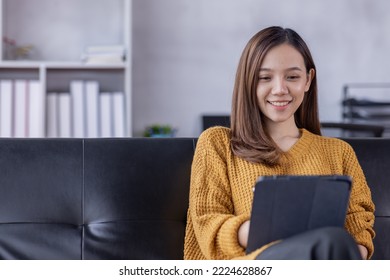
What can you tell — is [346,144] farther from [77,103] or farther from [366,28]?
[366,28]

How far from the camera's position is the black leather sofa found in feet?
6.44

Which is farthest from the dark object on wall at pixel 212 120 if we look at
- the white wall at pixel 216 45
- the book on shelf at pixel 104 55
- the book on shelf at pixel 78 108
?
the book on shelf at pixel 78 108

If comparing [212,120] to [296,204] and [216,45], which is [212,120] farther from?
[296,204]

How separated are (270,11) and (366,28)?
656mm

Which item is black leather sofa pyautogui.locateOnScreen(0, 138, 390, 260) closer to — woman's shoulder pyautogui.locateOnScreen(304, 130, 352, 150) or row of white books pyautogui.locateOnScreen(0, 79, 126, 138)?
woman's shoulder pyautogui.locateOnScreen(304, 130, 352, 150)

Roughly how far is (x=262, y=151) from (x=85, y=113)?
2.19m

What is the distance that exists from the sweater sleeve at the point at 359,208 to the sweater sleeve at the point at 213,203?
318mm

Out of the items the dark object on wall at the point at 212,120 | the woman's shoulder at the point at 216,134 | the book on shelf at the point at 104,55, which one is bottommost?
the dark object on wall at the point at 212,120

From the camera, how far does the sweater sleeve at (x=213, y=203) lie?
5.48 ft

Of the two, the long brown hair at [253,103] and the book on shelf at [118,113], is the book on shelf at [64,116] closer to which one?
the book on shelf at [118,113]

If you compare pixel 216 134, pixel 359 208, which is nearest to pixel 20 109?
pixel 216 134

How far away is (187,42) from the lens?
14.5 ft

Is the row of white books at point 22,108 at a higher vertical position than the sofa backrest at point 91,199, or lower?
higher
